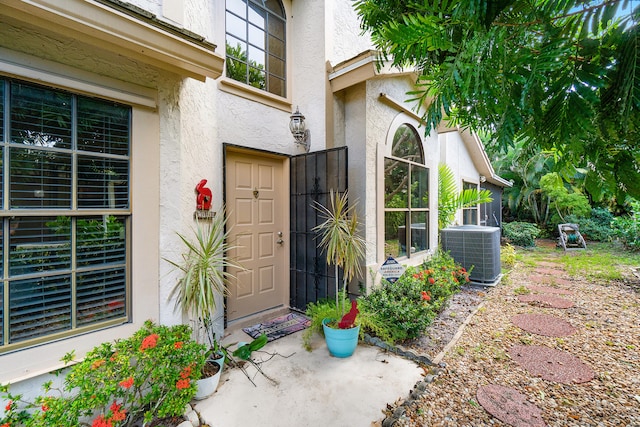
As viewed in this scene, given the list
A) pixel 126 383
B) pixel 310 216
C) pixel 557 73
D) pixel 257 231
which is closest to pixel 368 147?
pixel 310 216

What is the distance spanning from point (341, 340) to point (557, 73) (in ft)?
9.97

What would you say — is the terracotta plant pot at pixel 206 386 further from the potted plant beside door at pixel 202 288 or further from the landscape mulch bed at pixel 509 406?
the landscape mulch bed at pixel 509 406

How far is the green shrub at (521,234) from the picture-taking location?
12414 millimetres

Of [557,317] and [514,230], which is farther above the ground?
[514,230]

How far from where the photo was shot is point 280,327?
401cm

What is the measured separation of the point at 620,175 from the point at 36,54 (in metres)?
3.51

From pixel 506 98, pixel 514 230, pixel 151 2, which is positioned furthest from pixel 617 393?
pixel 514 230

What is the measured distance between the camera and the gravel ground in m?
2.35

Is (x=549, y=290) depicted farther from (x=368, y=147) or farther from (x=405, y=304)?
(x=368, y=147)

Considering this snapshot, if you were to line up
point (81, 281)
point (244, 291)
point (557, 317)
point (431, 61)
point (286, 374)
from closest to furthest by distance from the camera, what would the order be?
point (431, 61), point (81, 281), point (286, 374), point (244, 291), point (557, 317)

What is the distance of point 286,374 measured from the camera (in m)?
2.91

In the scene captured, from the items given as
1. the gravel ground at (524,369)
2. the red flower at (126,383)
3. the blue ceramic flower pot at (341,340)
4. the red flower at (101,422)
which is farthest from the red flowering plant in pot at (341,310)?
the red flower at (101,422)

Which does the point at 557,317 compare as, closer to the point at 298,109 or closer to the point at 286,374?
the point at 286,374

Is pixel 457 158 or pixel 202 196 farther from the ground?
pixel 457 158
